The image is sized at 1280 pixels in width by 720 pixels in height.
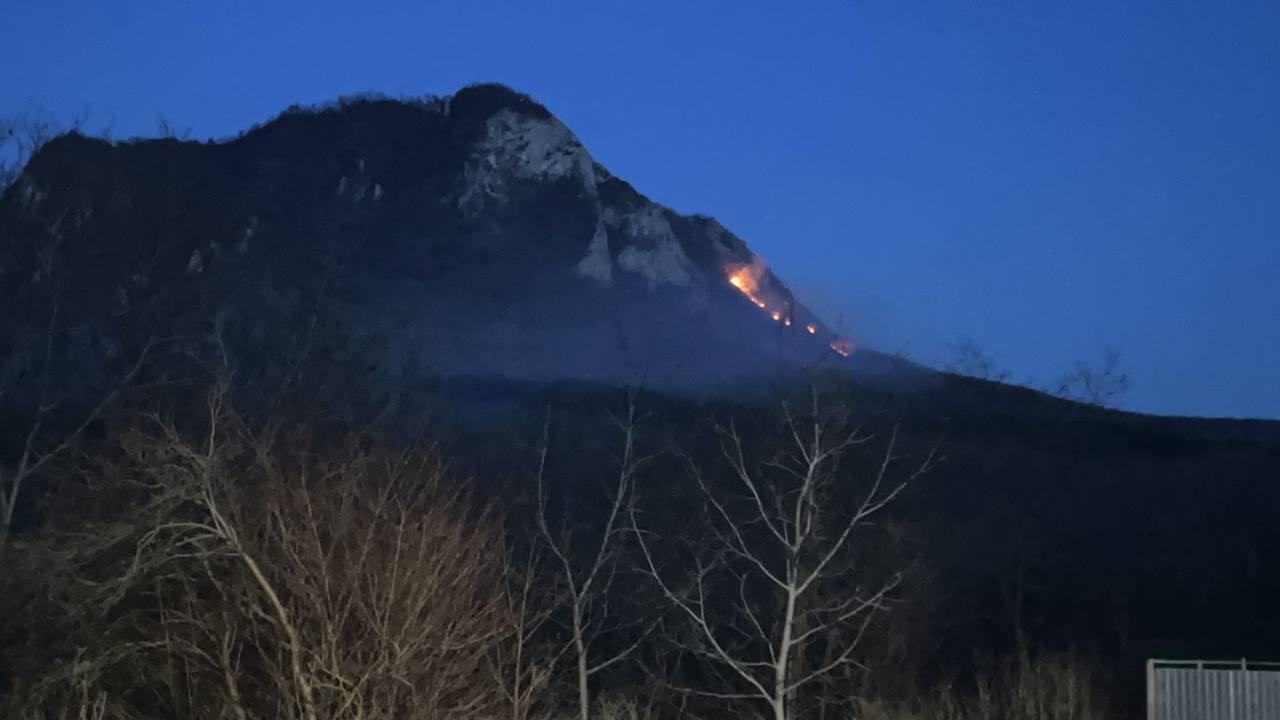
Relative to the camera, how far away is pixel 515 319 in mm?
96500

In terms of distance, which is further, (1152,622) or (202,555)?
(1152,622)

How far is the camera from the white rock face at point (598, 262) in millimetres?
106438

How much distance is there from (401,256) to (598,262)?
633 inches

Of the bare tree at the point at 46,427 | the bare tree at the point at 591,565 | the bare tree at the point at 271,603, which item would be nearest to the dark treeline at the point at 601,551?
the bare tree at the point at 271,603

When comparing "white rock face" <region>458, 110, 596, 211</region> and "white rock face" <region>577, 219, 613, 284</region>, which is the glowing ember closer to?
"white rock face" <region>577, 219, 613, 284</region>

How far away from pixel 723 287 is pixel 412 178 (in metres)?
28.0

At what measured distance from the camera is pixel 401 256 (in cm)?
10112

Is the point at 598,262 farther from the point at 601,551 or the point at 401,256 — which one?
the point at 601,551

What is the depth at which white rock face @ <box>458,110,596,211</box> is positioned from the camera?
113 meters

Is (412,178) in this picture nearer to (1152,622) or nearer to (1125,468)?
(1125,468)

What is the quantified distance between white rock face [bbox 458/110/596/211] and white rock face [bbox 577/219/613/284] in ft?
26.0

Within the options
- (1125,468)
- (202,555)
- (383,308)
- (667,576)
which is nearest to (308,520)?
(202,555)

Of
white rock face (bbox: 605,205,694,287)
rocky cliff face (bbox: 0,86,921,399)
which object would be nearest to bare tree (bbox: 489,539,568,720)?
rocky cliff face (bbox: 0,86,921,399)

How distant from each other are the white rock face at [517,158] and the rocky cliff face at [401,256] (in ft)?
0.62
